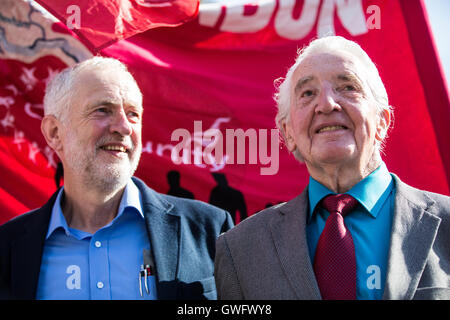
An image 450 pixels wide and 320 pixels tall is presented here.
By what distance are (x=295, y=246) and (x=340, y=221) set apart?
9.6 inches

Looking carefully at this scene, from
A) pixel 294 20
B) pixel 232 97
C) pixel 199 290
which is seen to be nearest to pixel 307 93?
pixel 199 290

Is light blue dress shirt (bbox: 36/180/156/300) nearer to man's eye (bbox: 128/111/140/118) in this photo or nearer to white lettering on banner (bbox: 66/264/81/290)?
white lettering on banner (bbox: 66/264/81/290)

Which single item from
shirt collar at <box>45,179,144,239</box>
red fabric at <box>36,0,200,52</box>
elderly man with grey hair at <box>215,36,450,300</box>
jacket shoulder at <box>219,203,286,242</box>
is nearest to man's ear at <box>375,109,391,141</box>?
elderly man with grey hair at <box>215,36,450,300</box>

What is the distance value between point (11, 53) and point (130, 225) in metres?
1.98

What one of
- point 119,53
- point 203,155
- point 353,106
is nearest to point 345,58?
point 353,106

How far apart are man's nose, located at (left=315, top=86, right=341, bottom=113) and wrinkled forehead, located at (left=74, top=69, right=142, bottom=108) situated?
1.21 m

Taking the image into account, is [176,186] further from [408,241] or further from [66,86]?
[408,241]

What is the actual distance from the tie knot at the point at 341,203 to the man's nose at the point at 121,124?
1277 mm

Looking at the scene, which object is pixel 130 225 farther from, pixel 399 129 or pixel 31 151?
pixel 399 129

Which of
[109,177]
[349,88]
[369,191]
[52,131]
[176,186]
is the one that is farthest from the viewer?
[176,186]

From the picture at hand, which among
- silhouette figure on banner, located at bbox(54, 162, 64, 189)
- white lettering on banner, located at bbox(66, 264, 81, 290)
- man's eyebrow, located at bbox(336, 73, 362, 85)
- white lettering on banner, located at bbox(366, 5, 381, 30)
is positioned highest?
white lettering on banner, located at bbox(366, 5, 381, 30)

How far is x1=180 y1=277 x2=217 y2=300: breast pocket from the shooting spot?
2.65 meters

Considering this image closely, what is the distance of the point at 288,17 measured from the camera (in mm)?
4473

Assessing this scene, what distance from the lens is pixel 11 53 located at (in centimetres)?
395
